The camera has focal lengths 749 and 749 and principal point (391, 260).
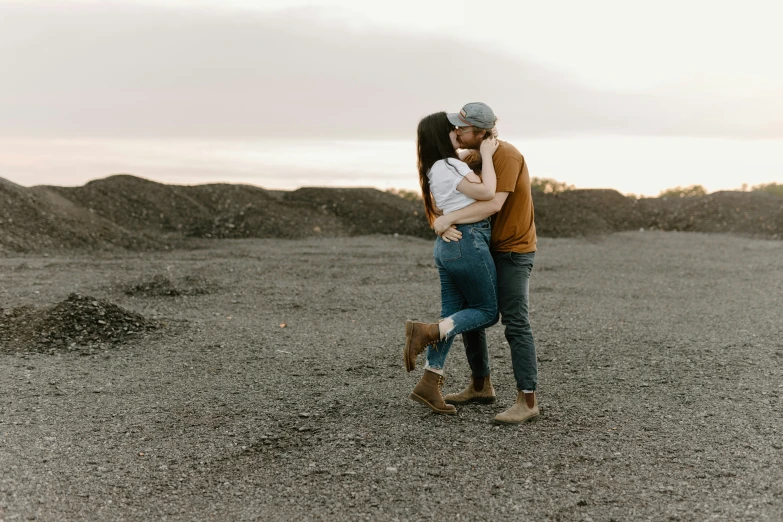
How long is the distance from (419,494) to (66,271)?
10.6 m

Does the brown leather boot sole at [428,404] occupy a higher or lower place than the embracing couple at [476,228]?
lower

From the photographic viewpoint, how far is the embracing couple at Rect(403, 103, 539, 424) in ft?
14.2

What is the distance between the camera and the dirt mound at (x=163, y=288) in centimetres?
1010

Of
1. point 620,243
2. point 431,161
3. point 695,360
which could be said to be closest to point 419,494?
point 431,161

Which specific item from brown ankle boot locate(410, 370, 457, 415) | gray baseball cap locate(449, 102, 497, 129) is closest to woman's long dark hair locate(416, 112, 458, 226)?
gray baseball cap locate(449, 102, 497, 129)

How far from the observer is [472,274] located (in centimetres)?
443

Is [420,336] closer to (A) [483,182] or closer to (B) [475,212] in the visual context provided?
(B) [475,212]

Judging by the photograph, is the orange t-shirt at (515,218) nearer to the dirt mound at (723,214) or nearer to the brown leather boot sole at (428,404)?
the brown leather boot sole at (428,404)

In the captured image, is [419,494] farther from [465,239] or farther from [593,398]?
[593,398]

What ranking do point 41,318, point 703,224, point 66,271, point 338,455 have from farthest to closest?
1. point 703,224
2. point 66,271
3. point 41,318
4. point 338,455

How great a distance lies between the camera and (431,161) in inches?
176

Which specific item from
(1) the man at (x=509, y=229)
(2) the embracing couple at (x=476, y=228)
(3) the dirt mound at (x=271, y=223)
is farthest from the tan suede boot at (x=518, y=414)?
(3) the dirt mound at (x=271, y=223)

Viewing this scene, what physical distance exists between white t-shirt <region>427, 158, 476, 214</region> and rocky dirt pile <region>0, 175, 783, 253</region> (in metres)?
14.2

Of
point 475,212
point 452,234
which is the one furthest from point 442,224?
point 475,212
